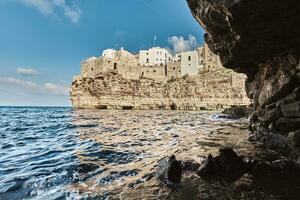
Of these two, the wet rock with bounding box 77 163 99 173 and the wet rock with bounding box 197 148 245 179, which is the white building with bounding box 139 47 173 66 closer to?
the wet rock with bounding box 77 163 99 173

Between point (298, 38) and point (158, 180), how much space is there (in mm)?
7140

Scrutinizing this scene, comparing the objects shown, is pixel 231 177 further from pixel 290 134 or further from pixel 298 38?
pixel 298 38

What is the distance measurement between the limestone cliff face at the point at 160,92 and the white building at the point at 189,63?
13807 mm

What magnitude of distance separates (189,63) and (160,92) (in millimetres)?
21657

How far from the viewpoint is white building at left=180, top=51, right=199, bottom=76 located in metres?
100

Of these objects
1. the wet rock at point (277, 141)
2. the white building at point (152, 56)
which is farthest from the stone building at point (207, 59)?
the wet rock at point (277, 141)

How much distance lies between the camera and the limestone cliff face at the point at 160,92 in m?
79.3

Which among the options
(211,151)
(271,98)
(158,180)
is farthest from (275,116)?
(158,180)

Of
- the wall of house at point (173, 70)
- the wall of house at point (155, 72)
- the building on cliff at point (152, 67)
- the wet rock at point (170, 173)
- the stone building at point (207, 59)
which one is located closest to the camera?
the wet rock at point (170, 173)

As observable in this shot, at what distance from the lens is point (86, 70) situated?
312ft

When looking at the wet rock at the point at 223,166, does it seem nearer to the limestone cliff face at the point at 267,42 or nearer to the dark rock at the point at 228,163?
the dark rock at the point at 228,163

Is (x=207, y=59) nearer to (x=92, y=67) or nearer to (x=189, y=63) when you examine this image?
(x=189, y=63)

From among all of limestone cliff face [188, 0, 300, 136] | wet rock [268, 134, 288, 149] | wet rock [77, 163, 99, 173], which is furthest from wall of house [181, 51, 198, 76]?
wet rock [77, 163, 99, 173]

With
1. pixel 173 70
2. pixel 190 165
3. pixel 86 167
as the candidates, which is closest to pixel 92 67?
pixel 173 70
